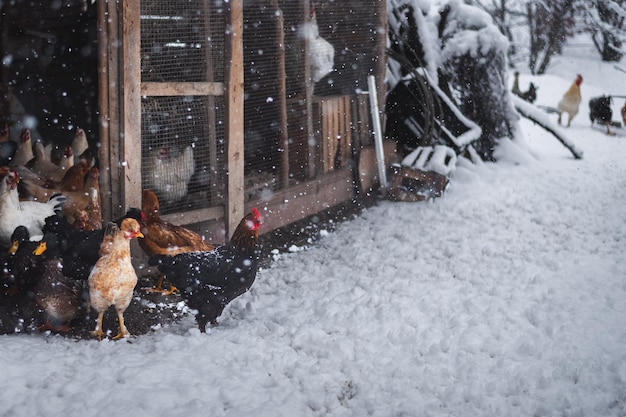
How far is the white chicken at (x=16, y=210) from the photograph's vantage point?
4355mm

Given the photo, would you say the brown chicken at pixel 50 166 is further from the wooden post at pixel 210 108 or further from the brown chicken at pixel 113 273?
the brown chicken at pixel 113 273

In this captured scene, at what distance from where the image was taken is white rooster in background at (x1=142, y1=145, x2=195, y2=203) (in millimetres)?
4991

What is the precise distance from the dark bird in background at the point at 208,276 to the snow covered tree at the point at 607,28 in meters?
15.9

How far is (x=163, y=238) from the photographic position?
4.42 meters

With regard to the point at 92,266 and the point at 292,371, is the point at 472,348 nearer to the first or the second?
the point at 292,371

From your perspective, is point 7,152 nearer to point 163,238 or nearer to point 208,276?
point 163,238

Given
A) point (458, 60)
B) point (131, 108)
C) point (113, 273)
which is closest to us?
point (113, 273)

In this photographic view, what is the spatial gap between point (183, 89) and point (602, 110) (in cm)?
1080

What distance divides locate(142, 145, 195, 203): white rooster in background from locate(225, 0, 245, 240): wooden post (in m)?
0.35

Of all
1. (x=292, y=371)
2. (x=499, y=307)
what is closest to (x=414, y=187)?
(x=499, y=307)

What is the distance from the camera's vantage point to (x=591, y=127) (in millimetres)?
13469

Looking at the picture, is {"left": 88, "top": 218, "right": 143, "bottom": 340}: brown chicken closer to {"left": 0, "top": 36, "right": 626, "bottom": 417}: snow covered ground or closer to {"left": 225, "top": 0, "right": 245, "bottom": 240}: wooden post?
{"left": 0, "top": 36, "right": 626, "bottom": 417}: snow covered ground

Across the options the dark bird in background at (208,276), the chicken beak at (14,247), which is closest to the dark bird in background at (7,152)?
the chicken beak at (14,247)

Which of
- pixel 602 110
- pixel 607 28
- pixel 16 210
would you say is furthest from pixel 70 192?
pixel 607 28
